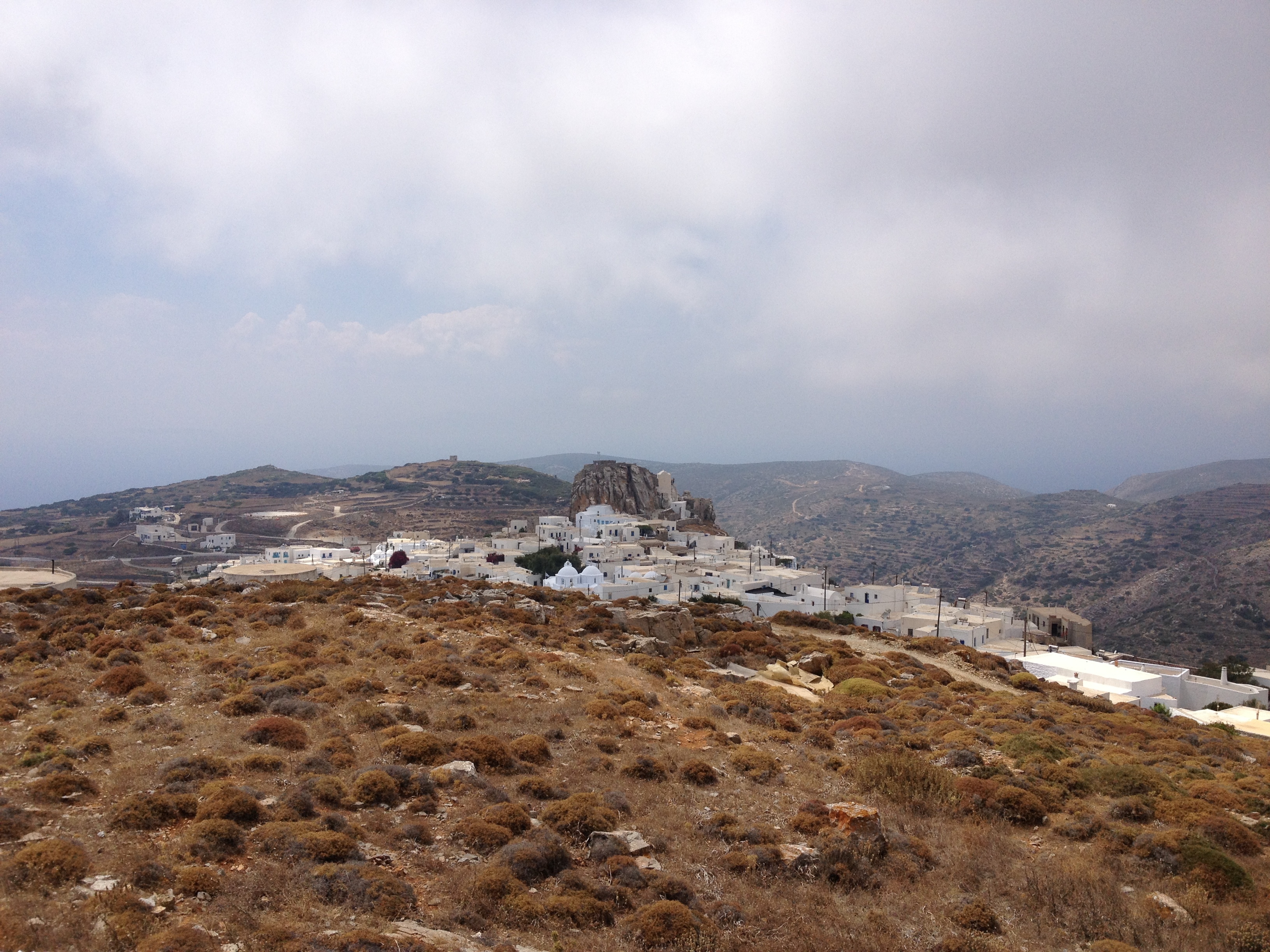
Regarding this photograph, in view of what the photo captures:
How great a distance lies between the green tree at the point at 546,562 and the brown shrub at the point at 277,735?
151ft

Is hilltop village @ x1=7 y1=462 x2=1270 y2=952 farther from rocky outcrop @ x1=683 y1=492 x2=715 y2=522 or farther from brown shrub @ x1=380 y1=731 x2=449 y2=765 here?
rocky outcrop @ x1=683 y1=492 x2=715 y2=522

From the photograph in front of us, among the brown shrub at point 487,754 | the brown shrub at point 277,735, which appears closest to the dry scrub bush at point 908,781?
the brown shrub at point 487,754

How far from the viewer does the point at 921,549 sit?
454 feet

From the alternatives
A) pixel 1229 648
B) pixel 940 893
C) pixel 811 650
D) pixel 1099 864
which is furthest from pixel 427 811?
pixel 1229 648

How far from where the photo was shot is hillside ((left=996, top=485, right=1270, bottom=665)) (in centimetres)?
6519

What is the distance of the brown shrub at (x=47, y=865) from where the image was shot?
708 cm

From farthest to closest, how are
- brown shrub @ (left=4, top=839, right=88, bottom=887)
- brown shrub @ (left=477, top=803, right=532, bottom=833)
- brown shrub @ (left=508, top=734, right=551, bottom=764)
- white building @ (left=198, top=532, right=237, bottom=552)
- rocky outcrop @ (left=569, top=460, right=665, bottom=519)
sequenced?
rocky outcrop @ (left=569, top=460, right=665, bottom=519), white building @ (left=198, top=532, right=237, bottom=552), brown shrub @ (left=508, top=734, right=551, bottom=764), brown shrub @ (left=477, top=803, right=532, bottom=833), brown shrub @ (left=4, top=839, right=88, bottom=887)

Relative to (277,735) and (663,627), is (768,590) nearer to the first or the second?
(663,627)

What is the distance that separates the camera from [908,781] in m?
13.3

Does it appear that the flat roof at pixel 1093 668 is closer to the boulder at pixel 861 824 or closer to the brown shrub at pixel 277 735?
the boulder at pixel 861 824

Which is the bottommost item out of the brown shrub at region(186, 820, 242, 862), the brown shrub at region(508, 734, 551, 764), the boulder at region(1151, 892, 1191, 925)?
the boulder at region(1151, 892, 1191, 925)

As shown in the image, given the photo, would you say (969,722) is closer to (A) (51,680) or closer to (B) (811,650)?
(B) (811,650)

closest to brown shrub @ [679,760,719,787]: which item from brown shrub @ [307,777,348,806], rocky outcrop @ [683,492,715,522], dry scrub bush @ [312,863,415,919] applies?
brown shrub @ [307,777,348,806]

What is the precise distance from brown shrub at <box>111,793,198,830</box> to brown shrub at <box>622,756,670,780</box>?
6933mm
